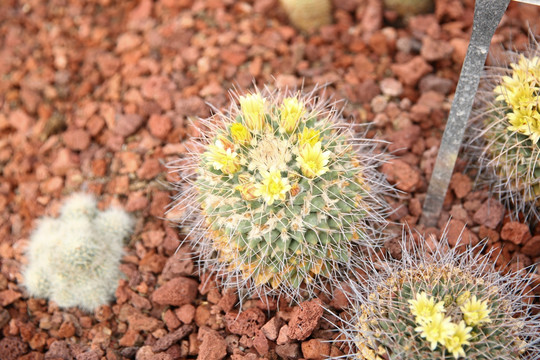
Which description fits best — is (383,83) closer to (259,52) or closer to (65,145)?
(259,52)

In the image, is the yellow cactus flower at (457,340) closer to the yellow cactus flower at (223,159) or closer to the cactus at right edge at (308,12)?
the yellow cactus flower at (223,159)

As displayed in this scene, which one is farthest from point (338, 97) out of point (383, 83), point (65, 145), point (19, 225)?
point (19, 225)

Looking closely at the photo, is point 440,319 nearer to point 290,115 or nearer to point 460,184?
point 290,115

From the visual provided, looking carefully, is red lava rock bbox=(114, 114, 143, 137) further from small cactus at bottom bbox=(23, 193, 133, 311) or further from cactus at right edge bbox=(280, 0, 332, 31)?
cactus at right edge bbox=(280, 0, 332, 31)

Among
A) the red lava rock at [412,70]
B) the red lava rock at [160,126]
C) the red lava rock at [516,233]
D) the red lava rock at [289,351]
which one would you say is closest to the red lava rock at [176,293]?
the red lava rock at [289,351]

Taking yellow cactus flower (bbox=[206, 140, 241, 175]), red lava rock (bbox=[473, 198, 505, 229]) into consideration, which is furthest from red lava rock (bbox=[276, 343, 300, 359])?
red lava rock (bbox=[473, 198, 505, 229])
